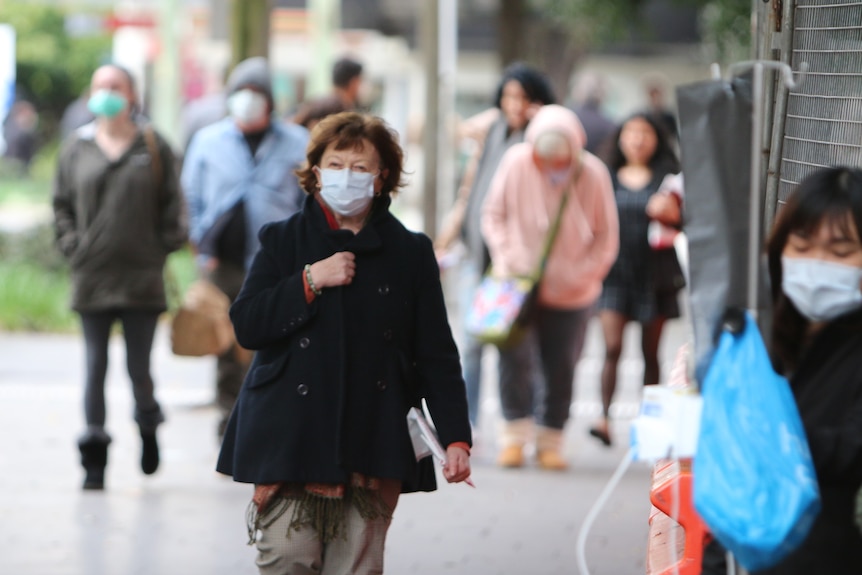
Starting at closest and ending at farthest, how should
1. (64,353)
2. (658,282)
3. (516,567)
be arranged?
(516,567) < (658,282) < (64,353)

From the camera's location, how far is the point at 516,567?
6809 mm

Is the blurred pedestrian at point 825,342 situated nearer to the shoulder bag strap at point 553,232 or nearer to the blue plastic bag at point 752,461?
the blue plastic bag at point 752,461

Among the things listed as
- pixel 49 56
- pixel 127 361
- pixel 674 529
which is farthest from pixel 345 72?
pixel 49 56

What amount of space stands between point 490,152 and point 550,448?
174cm

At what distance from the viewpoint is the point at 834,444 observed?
341 cm

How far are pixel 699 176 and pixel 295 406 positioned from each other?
1500 millimetres

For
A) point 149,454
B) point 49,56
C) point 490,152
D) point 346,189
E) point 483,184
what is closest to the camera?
point 346,189

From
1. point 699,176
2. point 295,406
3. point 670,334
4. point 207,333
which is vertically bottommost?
point 670,334

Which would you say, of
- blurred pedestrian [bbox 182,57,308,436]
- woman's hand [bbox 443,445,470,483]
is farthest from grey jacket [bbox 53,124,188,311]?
woman's hand [bbox 443,445,470,483]

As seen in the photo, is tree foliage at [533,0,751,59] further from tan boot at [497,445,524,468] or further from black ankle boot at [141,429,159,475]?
black ankle boot at [141,429,159,475]

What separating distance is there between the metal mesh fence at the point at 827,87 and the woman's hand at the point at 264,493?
184 centimetres

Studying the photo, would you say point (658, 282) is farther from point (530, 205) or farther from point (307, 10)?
point (307, 10)

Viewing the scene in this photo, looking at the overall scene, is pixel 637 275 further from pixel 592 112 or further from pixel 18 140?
pixel 18 140

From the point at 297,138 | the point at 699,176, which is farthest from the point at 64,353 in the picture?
the point at 699,176
